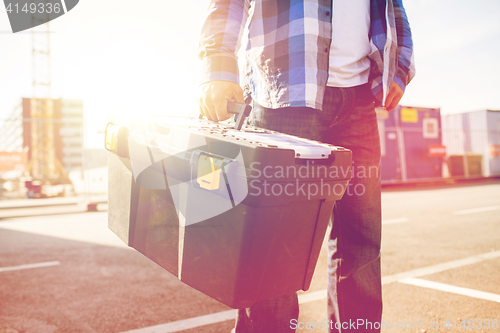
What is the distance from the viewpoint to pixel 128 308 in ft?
6.63

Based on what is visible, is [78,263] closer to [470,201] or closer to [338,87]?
[338,87]

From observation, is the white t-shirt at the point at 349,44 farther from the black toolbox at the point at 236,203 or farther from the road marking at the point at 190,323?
the road marking at the point at 190,323

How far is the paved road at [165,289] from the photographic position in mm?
1837

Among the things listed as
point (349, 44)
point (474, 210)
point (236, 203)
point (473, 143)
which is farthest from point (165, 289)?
point (473, 143)

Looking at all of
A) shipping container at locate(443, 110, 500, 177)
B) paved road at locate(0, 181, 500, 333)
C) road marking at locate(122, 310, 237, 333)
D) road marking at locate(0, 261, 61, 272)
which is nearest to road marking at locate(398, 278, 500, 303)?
paved road at locate(0, 181, 500, 333)

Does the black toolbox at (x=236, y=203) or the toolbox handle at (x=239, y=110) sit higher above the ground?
the toolbox handle at (x=239, y=110)

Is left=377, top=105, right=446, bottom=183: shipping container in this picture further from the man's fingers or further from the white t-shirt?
the man's fingers

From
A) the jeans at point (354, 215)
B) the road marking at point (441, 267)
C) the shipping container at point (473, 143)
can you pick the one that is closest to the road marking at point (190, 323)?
the jeans at point (354, 215)

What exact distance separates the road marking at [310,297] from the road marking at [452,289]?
9cm

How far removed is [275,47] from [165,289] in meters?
1.86

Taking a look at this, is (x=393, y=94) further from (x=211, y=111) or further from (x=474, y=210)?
(x=474, y=210)

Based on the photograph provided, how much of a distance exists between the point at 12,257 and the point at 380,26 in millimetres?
3580

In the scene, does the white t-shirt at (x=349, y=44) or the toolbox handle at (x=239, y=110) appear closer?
the toolbox handle at (x=239, y=110)

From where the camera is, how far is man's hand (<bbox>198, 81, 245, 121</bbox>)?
102cm
